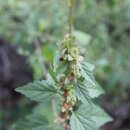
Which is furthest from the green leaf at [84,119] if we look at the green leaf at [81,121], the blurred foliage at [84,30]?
the blurred foliage at [84,30]

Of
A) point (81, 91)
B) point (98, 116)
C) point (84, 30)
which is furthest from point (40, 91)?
point (84, 30)

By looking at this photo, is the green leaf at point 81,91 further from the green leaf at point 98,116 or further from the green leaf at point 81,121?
the green leaf at point 98,116

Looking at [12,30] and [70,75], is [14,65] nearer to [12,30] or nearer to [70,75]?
[12,30]

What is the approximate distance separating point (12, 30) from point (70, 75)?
1518 mm

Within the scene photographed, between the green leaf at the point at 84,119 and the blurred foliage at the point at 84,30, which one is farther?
the blurred foliage at the point at 84,30

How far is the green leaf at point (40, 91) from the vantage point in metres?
0.88

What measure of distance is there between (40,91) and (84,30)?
1.36 meters

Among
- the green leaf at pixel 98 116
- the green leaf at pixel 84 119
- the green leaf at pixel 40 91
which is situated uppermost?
the green leaf at pixel 40 91

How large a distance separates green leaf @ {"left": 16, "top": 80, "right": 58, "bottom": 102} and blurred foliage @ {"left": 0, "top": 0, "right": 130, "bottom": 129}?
2.92ft

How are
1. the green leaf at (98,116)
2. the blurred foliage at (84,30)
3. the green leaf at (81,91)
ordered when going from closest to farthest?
the green leaf at (81,91)
the green leaf at (98,116)
the blurred foliage at (84,30)

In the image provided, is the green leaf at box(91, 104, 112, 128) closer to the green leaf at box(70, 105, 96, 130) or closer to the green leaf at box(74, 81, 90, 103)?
the green leaf at box(70, 105, 96, 130)

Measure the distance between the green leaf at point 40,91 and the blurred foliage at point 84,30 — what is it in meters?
0.89

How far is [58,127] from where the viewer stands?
3.20 ft

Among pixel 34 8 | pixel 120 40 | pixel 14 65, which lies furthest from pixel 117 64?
pixel 14 65
